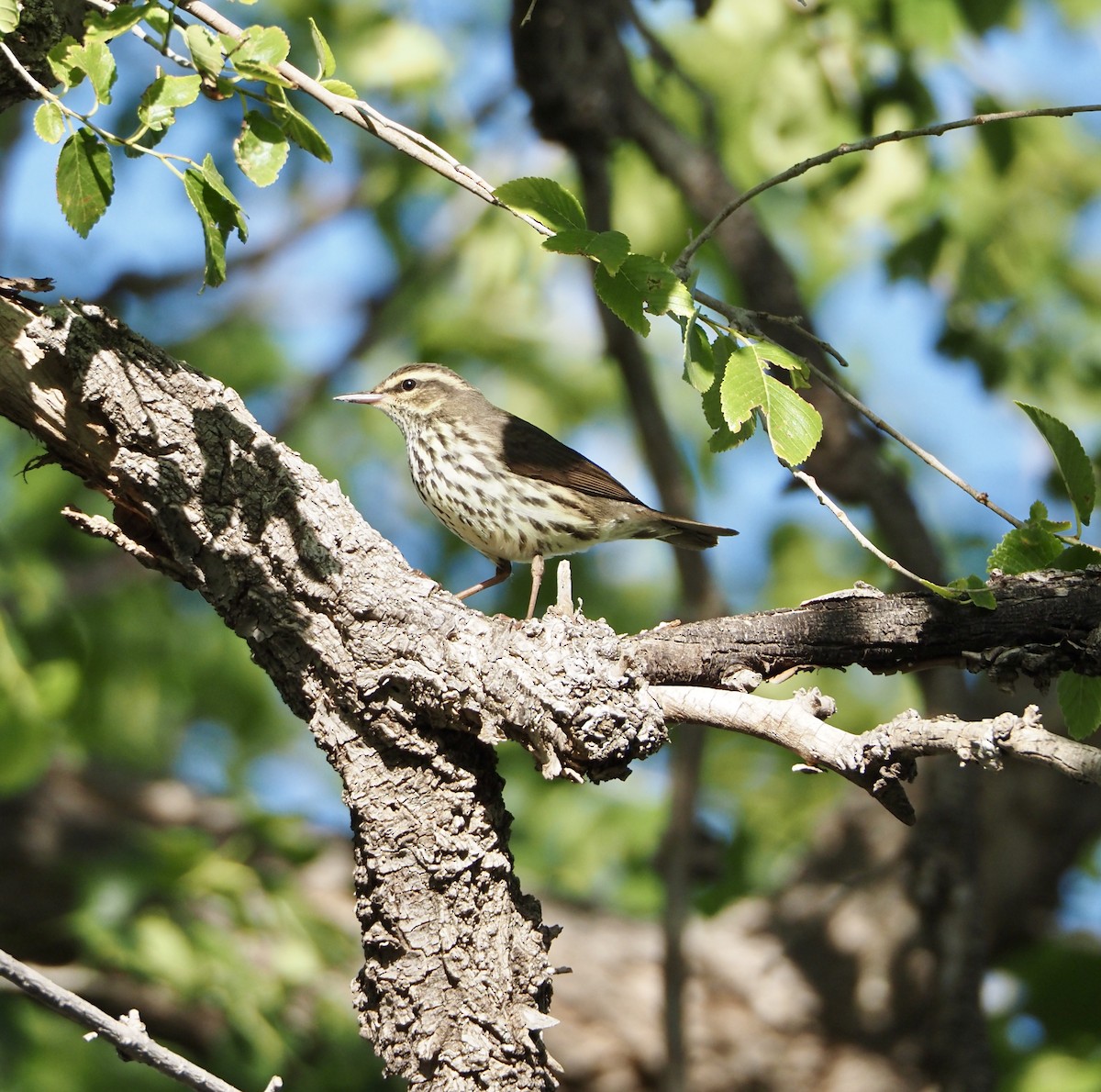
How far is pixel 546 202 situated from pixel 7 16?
108 centimetres

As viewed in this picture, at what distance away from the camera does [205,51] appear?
96.2 inches

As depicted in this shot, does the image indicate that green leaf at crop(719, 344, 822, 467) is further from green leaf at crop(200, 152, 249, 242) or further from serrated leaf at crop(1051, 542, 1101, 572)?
green leaf at crop(200, 152, 249, 242)

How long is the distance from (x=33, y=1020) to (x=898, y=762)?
618 centimetres

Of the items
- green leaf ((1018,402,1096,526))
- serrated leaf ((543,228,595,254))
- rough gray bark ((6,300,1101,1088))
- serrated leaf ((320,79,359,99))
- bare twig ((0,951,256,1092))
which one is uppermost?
green leaf ((1018,402,1096,526))

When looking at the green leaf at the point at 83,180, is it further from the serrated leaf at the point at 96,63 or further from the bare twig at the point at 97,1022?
the bare twig at the point at 97,1022

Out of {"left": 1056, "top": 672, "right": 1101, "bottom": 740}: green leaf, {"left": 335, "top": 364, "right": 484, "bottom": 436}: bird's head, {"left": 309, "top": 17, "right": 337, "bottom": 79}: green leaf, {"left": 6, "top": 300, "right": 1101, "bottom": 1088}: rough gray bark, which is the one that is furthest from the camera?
{"left": 335, "top": 364, "right": 484, "bottom": 436}: bird's head

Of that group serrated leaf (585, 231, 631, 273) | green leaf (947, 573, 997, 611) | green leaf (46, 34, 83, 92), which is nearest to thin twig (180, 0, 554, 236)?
serrated leaf (585, 231, 631, 273)

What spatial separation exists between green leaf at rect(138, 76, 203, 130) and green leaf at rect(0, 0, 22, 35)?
32cm

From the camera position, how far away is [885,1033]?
22.1ft

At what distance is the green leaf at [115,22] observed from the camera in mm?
2408

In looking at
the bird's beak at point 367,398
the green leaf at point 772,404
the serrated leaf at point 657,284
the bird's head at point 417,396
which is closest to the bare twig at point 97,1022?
the green leaf at point 772,404

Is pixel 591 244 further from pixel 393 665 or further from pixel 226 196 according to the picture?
pixel 393 665

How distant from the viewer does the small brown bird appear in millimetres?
5449

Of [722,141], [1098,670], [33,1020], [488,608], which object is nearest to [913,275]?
[722,141]
